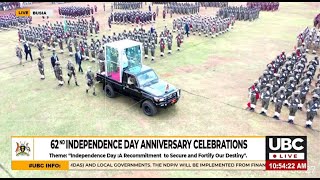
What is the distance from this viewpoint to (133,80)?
12344 mm

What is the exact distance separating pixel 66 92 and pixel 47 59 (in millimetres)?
6239

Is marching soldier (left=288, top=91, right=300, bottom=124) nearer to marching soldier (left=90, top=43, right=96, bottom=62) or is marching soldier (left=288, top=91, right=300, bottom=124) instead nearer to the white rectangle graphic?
the white rectangle graphic

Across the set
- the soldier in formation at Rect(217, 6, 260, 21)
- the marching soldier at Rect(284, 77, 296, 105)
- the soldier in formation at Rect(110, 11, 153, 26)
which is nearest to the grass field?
the marching soldier at Rect(284, 77, 296, 105)

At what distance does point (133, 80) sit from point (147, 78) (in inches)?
23.7

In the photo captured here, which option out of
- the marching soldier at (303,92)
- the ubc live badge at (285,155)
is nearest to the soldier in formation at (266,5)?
the marching soldier at (303,92)

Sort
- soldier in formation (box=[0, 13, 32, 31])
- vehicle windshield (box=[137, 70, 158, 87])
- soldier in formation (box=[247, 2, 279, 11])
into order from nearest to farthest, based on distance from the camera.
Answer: vehicle windshield (box=[137, 70, 158, 87]) < soldier in formation (box=[0, 13, 32, 31]) < soldier in formation (box=[247, 2, 279, 11])

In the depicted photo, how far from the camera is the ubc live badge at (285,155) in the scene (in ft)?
29.5

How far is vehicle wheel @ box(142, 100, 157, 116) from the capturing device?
11765 millimetres

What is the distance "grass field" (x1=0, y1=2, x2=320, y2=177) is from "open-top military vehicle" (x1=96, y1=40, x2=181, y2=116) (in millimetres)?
597

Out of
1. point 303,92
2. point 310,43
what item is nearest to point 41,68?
point 303,92

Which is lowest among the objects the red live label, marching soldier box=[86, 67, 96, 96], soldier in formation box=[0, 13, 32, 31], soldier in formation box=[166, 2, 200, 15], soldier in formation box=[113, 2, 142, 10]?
the red live label

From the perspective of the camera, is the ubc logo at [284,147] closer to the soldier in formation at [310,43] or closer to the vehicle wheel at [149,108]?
the vehicle wheel at [149,108]

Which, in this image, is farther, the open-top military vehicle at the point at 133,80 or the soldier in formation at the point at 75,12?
the soldier in formation at the point at 75,12

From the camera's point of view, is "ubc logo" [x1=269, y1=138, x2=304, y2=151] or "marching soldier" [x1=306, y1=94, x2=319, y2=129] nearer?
"ubc logo" [x1=269, y1=138, x2=304, y2=151]
